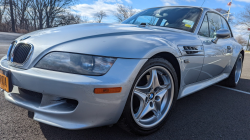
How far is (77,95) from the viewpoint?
1347 millimetres

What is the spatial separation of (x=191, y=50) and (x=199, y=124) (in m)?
0.85

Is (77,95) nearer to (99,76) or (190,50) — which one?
(99,76)

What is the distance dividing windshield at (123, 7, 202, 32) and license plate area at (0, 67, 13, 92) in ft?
6.62

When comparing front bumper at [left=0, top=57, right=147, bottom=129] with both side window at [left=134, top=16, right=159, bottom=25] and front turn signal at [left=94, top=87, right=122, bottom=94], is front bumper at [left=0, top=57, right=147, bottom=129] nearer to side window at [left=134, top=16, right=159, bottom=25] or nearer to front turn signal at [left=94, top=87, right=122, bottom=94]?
front turn signal at [left=94, top=87, right=122, bottom=94]

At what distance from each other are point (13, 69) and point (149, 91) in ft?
4.04

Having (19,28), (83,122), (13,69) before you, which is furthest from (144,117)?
(19,28)

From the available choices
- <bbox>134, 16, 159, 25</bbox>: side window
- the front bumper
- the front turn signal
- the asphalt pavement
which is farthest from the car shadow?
<bbox>134, 16, 159, 25</bbox>: side window

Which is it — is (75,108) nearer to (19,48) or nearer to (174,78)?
(19,48)

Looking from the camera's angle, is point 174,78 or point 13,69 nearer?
point 13,69

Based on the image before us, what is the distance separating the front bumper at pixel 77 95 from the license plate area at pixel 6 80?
46 mm

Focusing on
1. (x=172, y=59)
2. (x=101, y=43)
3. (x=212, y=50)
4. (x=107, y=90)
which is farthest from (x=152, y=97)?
(x=212, y=50)

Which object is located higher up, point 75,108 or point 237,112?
point 75,108

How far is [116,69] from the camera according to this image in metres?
1.43

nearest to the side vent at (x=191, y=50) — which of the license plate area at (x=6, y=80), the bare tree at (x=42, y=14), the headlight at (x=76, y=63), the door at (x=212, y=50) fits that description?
the door at (x=212, y=50)
